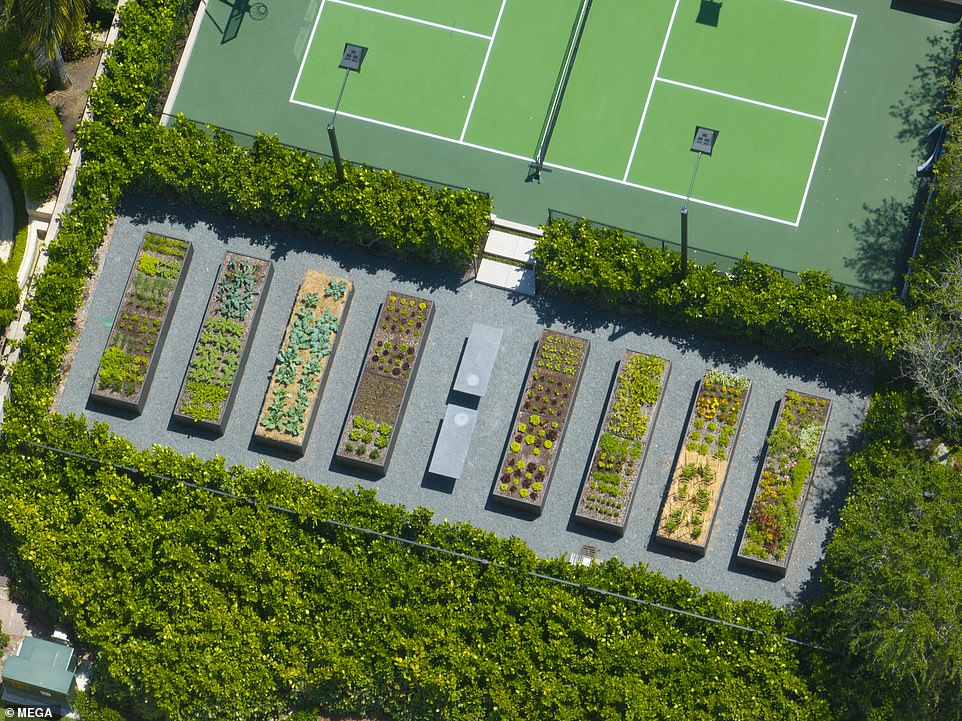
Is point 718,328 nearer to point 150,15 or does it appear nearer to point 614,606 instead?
point 614,606

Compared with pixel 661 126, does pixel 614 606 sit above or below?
below

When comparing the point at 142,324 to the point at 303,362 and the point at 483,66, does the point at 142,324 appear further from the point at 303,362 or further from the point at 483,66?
the point at 483,66

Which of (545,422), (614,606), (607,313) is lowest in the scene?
(614,606)

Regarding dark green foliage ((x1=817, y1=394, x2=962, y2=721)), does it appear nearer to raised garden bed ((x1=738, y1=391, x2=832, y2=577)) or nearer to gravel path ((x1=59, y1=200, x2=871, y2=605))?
raised garden bed ((x1=738, y1=391, x2=832, y2=577))

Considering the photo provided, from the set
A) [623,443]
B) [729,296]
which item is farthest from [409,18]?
[623,443]

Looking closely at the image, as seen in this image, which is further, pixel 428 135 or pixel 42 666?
pixel 428 135

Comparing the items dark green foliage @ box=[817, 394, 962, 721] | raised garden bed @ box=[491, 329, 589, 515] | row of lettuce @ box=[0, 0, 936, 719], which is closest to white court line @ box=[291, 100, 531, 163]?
row of lettuce @ box=[0, 0, 936, 719]

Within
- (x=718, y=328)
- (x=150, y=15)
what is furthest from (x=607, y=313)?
(x=150, y=15)
